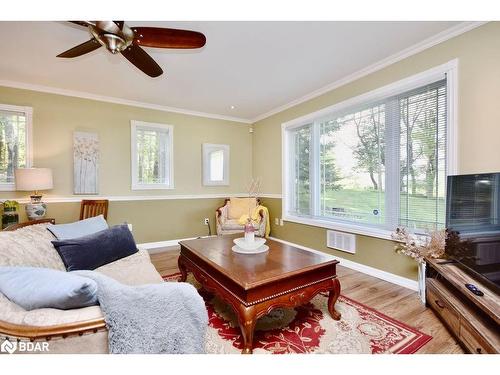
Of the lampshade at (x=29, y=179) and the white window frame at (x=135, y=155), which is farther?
the white window frame at (x=135, y=155)

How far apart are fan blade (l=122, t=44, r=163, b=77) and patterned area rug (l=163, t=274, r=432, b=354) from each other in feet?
7.22

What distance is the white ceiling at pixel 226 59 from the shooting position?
2.13 meters

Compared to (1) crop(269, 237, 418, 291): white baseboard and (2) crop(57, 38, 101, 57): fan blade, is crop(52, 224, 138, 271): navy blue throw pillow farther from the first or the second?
(1) crop(269, 237, 418, 291): white baseboard

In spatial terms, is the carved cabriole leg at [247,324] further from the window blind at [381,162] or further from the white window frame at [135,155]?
the white window frame at [135,155]

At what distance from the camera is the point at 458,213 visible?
182 centimetres

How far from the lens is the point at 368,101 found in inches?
116

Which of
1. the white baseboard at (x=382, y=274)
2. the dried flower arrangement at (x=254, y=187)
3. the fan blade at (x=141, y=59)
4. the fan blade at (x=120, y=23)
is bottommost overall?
the white baseboard at (x=382, y=274)

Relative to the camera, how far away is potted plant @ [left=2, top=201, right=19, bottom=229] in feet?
9.84

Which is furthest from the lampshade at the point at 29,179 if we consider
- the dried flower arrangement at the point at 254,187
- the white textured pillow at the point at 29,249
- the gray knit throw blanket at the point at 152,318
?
the dried flower arrangement at the point at 254,187

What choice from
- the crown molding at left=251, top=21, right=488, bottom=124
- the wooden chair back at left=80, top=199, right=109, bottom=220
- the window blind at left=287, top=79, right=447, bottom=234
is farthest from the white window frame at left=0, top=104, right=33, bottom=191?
the window blind at left=287, top=79, right=447, bottom=234

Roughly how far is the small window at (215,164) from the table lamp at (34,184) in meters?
2.35

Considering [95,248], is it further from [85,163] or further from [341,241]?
[341,241]

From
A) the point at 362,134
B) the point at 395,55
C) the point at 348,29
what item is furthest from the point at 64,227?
the point at 395,55

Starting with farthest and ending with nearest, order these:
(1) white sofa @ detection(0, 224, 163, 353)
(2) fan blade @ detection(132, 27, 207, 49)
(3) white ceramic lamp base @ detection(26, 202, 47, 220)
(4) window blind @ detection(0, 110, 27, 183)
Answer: (4) window blind @ detection(0, 110, 27, 183) → (3) white ceramic lamp base @ detection(26, 202, 47, 220) → (2) fan blade @ detection(132, 27, 207, 49) → (1) white sofa @ detection(0, 224, 163, 353)
